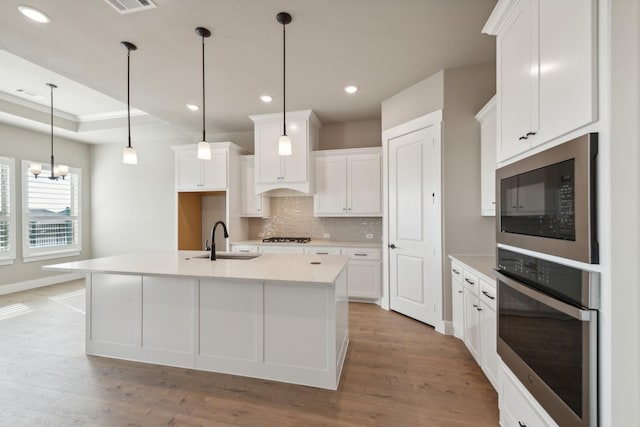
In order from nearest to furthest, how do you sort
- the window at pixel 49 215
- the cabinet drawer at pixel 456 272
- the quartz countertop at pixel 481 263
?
the quartz countertop at pixel 481 263 → the cabinet drawer at pixel 456 272 → the window at pixel 49 215

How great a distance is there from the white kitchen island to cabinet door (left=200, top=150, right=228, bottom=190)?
2104mm

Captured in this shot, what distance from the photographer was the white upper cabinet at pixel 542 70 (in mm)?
956

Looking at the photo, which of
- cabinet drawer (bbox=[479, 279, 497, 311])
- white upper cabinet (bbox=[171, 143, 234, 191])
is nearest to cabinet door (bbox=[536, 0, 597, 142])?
cabinet drawer (bbox=[479, 279, 497, 311])

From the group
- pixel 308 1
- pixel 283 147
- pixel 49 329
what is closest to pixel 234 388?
pixel 283 147

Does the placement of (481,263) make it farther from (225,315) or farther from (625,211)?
(225,315)

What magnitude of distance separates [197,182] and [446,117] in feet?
12.4

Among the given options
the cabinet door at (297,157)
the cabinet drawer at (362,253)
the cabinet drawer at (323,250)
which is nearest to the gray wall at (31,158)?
the cabinet door at (297,157)

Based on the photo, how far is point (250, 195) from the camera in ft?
15.4

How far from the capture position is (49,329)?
3170 millimetres

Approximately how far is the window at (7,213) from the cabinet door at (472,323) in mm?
6833

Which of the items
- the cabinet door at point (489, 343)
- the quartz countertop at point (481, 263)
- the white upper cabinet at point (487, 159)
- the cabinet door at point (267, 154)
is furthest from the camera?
the cabinet door at point (267, 154)

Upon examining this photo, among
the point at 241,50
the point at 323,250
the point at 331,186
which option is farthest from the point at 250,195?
the point at 241,50

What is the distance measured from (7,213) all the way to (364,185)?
5.95 meters

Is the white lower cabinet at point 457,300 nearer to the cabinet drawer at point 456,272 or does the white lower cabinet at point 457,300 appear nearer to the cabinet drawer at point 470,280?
the cabinet drawer at point 456,272
